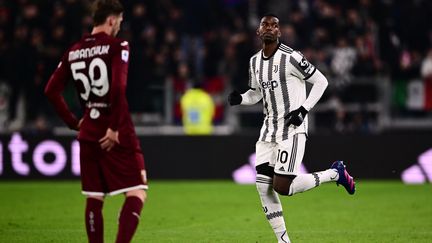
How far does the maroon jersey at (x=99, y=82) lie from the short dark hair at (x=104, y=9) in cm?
14

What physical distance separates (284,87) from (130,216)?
8.29ft

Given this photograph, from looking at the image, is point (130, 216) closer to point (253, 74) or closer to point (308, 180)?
point (308, 180)

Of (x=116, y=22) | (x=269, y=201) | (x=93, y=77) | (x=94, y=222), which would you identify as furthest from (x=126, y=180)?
(x=269, y=201)

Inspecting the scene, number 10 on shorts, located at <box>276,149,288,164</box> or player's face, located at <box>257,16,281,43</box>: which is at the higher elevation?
player's face, located at <box>257,16,281,43</box>

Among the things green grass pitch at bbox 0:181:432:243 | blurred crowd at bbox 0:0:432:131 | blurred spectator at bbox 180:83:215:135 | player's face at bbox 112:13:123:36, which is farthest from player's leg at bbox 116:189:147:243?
blurred spectator at bbox 180:83:215:135

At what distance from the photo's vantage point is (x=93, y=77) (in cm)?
727

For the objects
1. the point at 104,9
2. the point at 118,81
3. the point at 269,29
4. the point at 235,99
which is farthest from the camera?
the point at 235,99

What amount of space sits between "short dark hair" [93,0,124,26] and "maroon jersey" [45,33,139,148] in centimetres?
14

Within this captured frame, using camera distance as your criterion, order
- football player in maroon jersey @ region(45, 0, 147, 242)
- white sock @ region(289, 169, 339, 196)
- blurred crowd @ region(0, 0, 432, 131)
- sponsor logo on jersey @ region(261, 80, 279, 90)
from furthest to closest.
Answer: blurred crowd @ region(0, 0, 432, 131), sponsor logo on jersey @ region(261, 80, 279, 90), white sock @ region(289, 169, 339, 196), football player in maroon jersey @ region(45, 0, 147, 242)

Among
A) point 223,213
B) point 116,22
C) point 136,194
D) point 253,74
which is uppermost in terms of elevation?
point 116,22

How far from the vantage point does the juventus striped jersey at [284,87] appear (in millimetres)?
9055

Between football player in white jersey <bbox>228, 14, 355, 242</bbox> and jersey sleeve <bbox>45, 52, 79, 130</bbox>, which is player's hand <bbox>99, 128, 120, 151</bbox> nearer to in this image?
jersey sleeve <bbox>45, 52, 79, 130</bbox>

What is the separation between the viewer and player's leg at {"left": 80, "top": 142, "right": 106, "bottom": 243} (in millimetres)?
7348

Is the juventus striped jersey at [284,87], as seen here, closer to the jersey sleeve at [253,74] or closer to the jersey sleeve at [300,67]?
the jersey sleeve at [300,67]
